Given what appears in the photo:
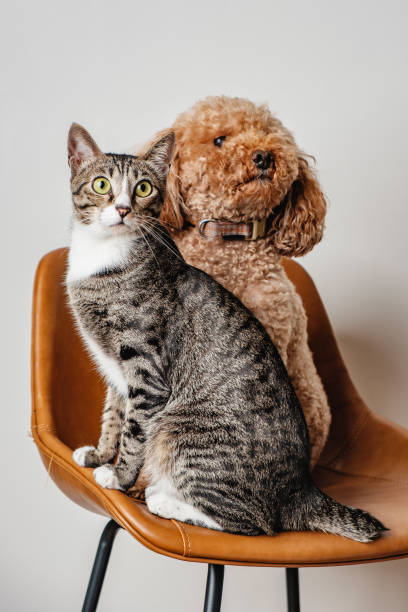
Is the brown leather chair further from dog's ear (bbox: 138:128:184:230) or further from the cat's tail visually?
dog's ear (bbox: 138:128:184:230)

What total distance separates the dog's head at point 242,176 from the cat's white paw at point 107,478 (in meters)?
0.54

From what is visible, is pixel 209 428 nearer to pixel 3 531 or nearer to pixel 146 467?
pixel 146 467

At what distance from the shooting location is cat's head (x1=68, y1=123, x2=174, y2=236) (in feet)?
3.55

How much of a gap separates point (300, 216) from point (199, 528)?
2.28 feet

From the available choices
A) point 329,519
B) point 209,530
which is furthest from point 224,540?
point 329,519

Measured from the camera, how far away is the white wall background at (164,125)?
192 centimetres

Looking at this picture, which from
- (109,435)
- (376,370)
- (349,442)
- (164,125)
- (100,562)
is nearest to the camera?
(109,435)

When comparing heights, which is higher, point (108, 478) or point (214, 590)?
point (108, 478)

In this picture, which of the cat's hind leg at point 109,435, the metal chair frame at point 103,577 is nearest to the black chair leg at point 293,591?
the metal chair frame at point 103,577

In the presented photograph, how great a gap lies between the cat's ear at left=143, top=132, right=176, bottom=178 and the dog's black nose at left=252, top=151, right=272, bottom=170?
179 millimetres

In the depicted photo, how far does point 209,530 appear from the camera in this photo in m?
1.03

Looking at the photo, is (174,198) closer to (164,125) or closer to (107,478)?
(107,478)

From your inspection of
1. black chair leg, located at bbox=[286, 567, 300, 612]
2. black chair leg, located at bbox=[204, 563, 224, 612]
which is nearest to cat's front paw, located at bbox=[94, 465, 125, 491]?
black chair leg, located at bbox=[204, 563, 224, 612]

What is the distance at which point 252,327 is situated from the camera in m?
1.17
